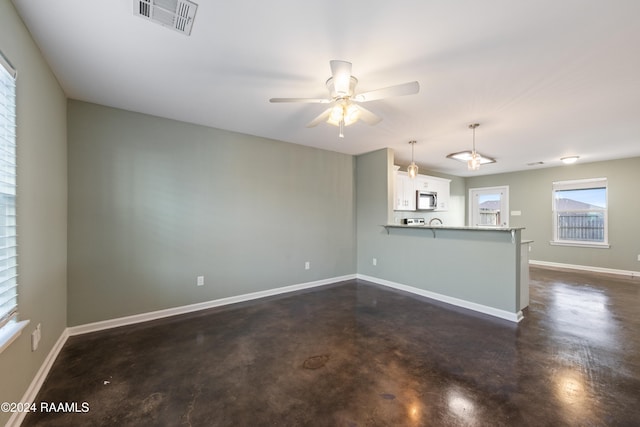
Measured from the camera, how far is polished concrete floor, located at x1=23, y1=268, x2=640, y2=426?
5.53ft

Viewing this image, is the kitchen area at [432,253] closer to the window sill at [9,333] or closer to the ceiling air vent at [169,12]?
the ceiling air vent at [169,12]

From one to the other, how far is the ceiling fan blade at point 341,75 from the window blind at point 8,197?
1.92 metres

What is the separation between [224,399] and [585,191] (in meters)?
8.11

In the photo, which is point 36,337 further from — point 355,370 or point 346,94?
point 346,94

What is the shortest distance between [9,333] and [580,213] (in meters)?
9.04

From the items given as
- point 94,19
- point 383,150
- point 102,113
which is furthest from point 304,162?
point 94,19

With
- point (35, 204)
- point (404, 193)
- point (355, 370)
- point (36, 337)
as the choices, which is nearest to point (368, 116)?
point (355, 370)

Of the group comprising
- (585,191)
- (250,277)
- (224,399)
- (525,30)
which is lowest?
(224,399)

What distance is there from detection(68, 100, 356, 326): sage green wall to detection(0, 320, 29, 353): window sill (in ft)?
4.64

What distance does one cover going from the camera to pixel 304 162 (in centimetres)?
455

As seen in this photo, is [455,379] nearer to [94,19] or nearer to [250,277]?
[250,277]

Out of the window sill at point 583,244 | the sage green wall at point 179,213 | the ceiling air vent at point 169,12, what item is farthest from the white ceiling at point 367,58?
the window sill at point 583,244

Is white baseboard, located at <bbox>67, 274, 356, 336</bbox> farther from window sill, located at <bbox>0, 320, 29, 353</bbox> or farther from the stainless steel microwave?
the stainless steel microwave

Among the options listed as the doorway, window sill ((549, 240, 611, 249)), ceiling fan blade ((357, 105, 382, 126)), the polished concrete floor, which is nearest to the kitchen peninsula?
the polished concrete floor
